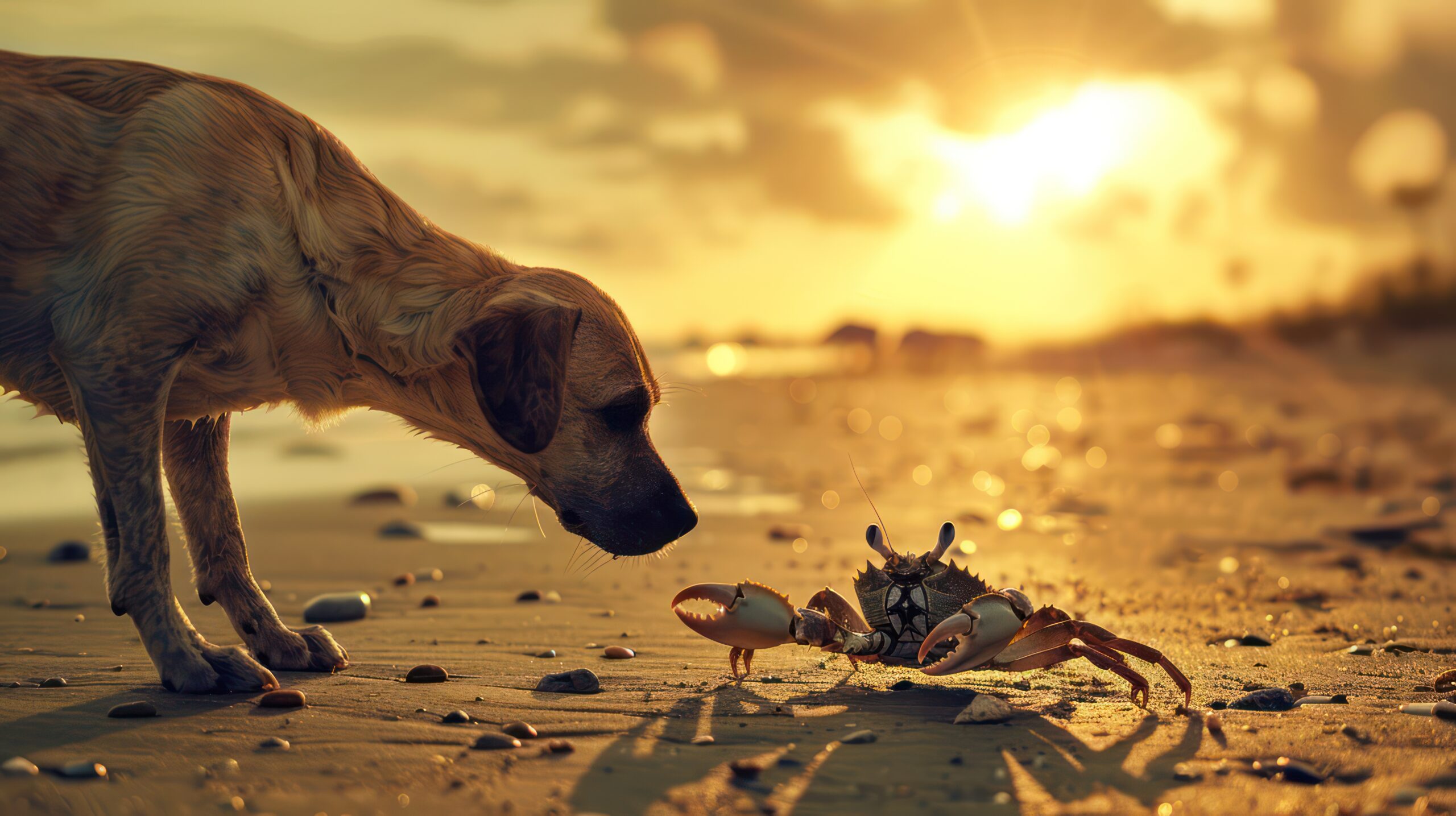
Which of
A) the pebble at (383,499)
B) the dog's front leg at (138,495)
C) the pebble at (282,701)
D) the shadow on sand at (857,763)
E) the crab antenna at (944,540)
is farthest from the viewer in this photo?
the pebble at (383,499)

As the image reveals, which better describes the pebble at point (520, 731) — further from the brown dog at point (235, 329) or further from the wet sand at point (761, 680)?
the brown dog at point (235, 329)

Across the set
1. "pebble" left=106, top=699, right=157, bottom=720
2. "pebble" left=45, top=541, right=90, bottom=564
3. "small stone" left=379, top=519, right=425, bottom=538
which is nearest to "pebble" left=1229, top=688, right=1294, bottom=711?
"pebble" left=106, top=699, right=157, bottom=720

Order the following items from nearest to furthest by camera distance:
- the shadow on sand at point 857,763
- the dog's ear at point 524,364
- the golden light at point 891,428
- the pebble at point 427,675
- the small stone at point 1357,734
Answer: the shadow on sand at point 857,763 < the small stone at point 1357,734 < the pebble at point 427,675 < the dog's ear at point 524,364 < the golden light at point 891,428

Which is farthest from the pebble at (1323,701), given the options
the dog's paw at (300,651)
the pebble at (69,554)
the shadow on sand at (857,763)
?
the pebble at (69,554)

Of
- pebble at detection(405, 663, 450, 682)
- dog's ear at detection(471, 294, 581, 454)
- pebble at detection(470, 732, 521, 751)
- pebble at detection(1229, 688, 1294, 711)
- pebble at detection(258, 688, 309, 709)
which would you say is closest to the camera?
pebble at detection(470, 732, 521, 751)

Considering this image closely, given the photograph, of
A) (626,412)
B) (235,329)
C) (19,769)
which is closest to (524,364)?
A: (626,412)

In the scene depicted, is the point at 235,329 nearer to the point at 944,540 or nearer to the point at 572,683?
the point at 572,683

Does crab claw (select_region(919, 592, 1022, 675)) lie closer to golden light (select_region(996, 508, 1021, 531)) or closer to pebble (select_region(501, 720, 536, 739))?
pebble (select_region(501, 720, 536, 739))

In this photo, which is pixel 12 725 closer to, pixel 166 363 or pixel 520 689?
pixel 166 363
